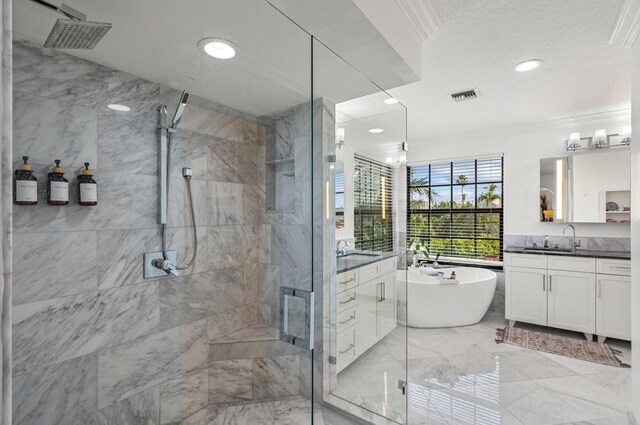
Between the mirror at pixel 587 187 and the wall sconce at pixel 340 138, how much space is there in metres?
3.51

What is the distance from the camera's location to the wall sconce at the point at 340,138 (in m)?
1.81

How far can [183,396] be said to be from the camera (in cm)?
157

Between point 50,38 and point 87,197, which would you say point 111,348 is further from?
point 50,38

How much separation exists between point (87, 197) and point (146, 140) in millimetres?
352

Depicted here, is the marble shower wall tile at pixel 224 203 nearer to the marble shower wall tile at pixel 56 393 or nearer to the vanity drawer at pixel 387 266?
the marble shower wall tile at pixel 56 393

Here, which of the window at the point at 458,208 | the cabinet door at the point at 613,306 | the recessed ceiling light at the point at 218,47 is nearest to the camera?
the recessed ceiling light at the point at 218,47

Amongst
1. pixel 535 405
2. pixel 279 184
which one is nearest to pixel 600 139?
pixel 535 405

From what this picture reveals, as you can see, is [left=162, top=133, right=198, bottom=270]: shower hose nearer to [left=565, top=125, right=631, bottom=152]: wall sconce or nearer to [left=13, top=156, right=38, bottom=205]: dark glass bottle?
[left=13, top=156, right=38, bottom=205]: dark glass bottle

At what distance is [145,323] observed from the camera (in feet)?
5.08

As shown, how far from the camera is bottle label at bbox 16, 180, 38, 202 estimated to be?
44.7 inches

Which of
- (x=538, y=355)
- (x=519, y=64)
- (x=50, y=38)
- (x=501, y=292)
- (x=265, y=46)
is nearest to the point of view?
(x=50, y=38)

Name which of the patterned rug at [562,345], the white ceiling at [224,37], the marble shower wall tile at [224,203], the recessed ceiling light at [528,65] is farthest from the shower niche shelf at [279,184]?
the patterned rug at [562,345]

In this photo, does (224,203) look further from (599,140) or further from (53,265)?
(599,140)

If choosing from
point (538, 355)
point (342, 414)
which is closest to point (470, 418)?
point (342, 414)
